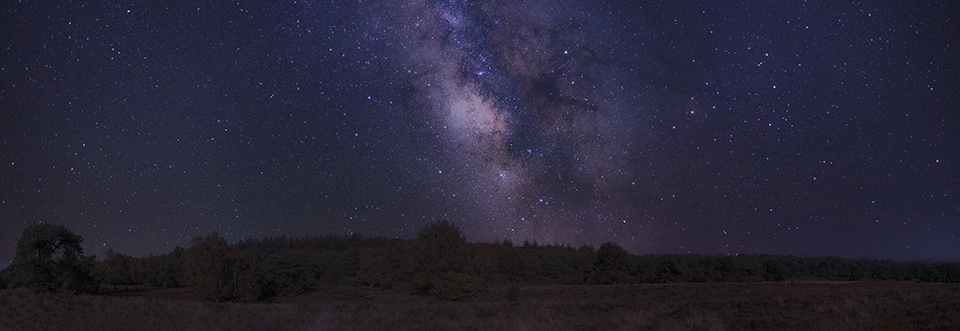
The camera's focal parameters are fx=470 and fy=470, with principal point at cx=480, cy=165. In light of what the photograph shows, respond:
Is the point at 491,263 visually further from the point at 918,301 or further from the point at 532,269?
the point at 918,301

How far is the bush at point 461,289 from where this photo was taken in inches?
1437

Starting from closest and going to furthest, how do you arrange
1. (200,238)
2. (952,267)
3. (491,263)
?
(200,238)
(952,267)
(491,263)

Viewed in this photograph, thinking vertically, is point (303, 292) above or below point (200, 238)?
below

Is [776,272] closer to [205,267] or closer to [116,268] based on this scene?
[205,267]

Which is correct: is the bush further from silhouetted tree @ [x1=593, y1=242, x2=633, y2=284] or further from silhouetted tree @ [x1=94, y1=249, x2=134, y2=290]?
silhouetted tree @ [x1=94, y1=249, x2=134, y2=290]

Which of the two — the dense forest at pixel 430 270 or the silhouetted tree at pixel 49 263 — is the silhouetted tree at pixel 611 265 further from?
the silhouetted tree at pixel 49 263

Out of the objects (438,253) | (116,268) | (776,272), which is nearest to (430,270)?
(438,253)

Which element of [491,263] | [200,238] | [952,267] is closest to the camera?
[200,238]

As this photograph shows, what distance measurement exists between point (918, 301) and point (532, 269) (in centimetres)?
7143

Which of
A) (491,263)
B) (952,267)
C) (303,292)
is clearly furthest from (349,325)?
(952,267)

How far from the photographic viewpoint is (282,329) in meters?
14.5

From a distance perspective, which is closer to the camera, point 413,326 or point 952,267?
point 413,326

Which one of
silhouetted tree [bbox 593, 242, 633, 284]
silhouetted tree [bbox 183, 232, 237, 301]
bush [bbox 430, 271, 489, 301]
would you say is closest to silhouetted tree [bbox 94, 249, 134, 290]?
silhouetted tree [bbox 183, 232, 237, 301]

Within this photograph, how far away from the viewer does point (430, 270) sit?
184 feet
